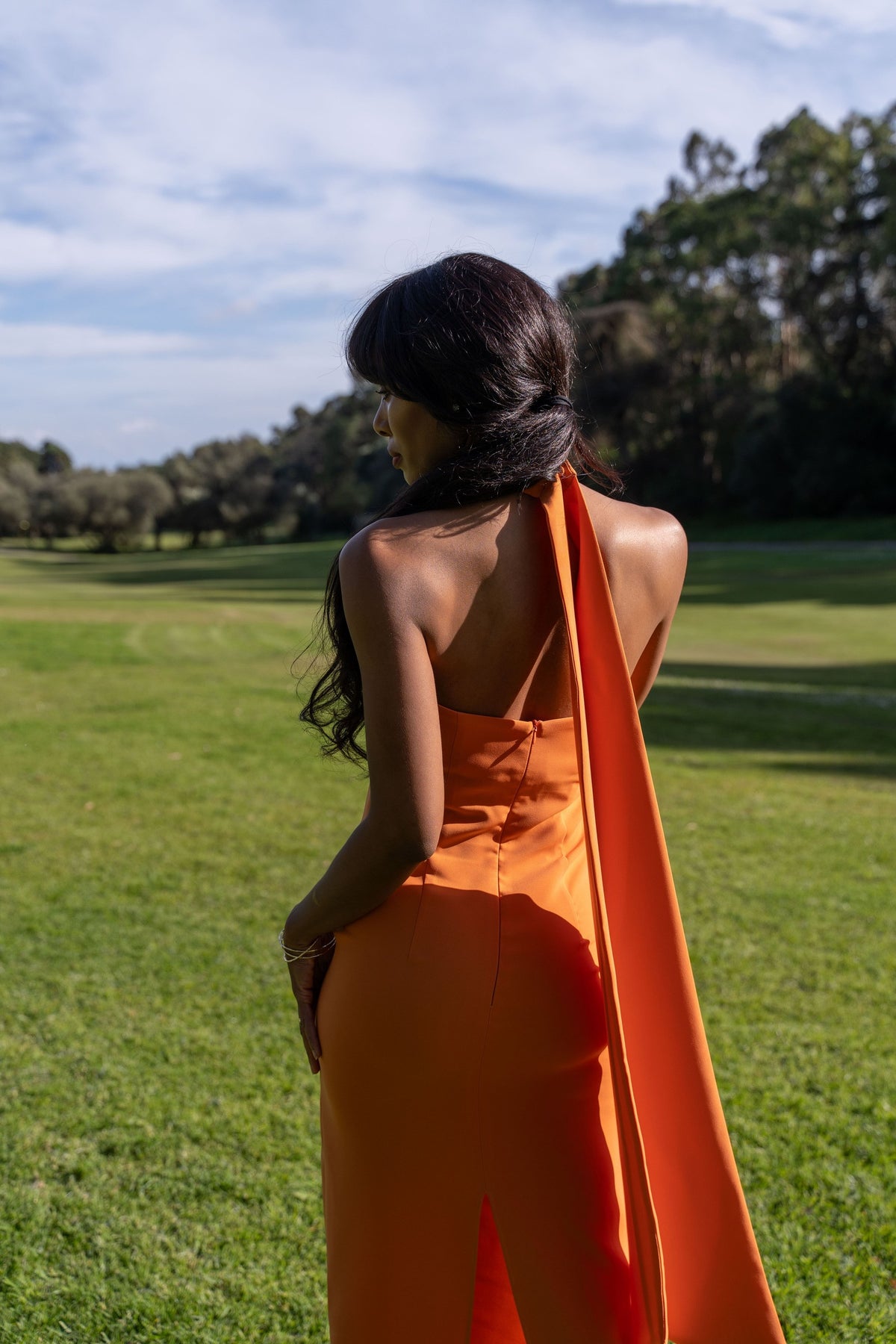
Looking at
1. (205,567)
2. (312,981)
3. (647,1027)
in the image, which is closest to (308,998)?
(312,981)

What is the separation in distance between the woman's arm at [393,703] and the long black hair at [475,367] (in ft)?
0.29

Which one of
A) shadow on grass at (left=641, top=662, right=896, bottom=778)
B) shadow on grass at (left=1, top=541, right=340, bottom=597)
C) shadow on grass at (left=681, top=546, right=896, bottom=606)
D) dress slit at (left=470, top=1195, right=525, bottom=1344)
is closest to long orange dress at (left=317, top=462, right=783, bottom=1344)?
dress slit at (left=470, top=1195, right=525, bottom=1344)

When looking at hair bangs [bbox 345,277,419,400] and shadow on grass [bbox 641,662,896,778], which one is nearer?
hair bangs [bbox 345,277,419,400]

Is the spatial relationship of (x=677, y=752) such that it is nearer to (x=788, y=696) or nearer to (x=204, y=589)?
(x=788, y=696)

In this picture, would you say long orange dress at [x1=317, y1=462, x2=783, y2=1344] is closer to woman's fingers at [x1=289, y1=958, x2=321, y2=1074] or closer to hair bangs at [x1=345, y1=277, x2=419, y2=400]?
woman's fingers at [x1=289, y1=958, x2=321, y2=1074]

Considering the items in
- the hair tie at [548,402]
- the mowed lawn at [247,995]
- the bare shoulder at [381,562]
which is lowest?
the mowed lawn at [247,995]

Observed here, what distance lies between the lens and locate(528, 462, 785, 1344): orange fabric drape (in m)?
1.53

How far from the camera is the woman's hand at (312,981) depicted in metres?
1.76

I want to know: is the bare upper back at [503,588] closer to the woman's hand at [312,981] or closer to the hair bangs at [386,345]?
the hair bangs at [386,345]

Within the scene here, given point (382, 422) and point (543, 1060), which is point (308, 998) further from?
point (382, 422)

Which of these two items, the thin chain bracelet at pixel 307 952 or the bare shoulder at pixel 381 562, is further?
the thin chain bracelet at pixel 307 952

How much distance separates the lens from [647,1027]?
64.7 inches

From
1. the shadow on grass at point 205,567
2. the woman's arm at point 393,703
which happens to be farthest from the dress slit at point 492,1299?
the shadow on grass at point 205,567

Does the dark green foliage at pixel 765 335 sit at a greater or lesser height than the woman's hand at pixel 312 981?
greater
